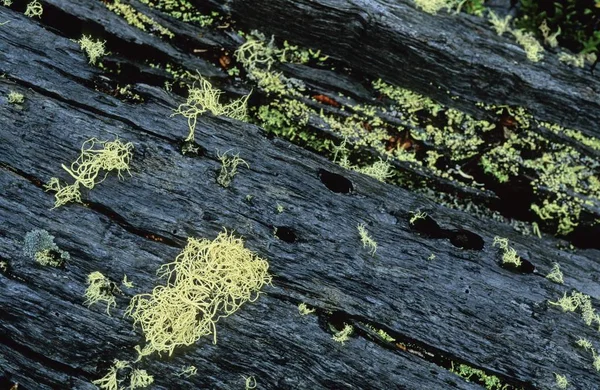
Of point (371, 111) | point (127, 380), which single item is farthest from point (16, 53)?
point (371, 111)

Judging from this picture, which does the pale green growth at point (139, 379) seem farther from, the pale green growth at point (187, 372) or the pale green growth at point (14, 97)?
the pale green growth at point (14, 97)

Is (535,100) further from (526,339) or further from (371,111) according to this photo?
(526,339)

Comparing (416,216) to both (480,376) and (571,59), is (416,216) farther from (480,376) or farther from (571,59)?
(571,59)

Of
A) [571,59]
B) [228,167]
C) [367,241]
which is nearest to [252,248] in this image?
[228,167]

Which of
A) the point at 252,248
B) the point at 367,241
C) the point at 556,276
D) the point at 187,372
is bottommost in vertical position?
the point at 187,372

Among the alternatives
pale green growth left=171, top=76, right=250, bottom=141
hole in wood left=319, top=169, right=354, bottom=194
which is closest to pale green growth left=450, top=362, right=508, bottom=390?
hole in wood left=319, top=169, right=354, bottom=194

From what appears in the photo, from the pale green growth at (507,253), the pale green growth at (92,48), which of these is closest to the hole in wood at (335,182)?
the pale green growth at (507,253)
